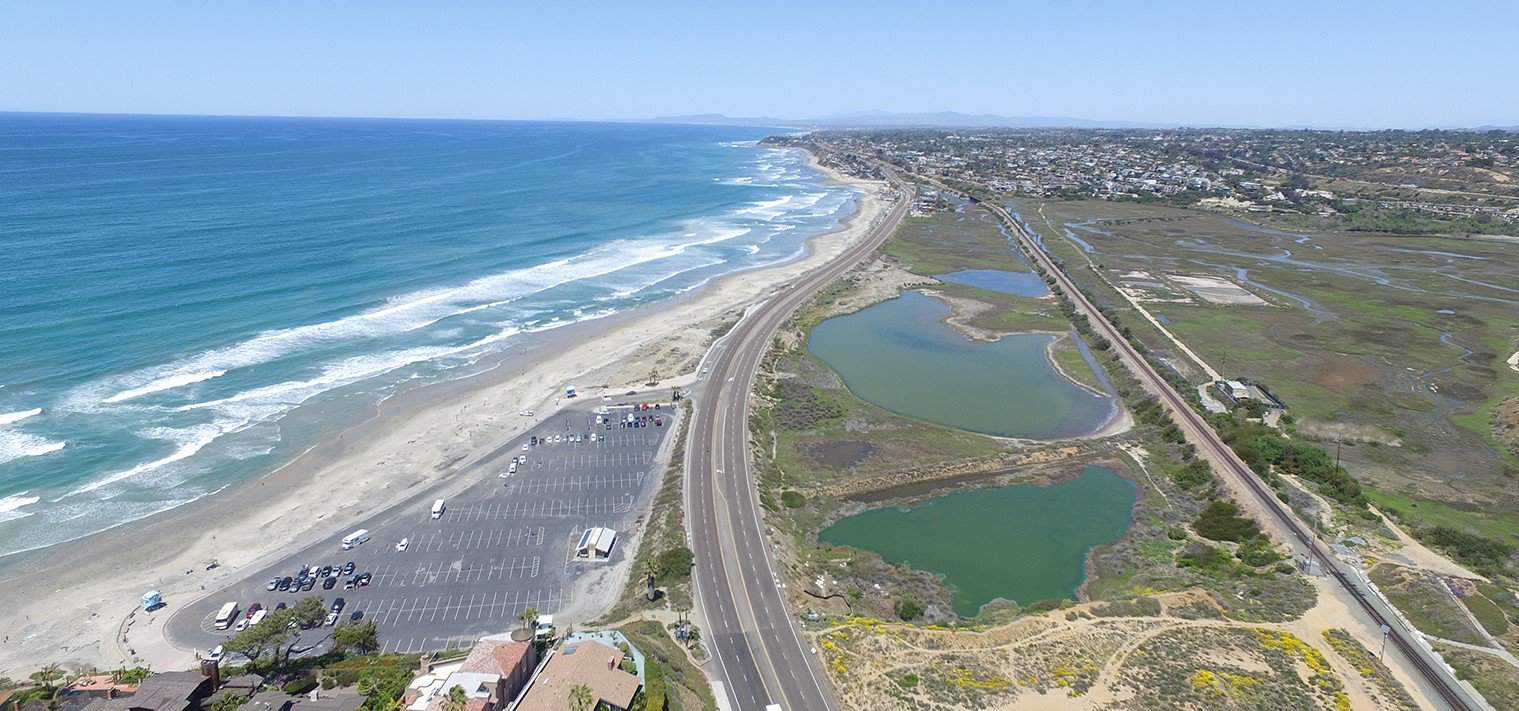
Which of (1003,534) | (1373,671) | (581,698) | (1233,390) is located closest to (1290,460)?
(1233,390)

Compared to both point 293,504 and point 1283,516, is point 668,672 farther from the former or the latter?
point 1283,516

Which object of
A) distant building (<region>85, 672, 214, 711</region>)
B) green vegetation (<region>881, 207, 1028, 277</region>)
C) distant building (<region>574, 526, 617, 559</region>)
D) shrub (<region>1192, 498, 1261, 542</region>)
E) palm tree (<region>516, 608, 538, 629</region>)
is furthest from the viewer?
green vegetation (<region>881, 207, 1028, 277</region>)

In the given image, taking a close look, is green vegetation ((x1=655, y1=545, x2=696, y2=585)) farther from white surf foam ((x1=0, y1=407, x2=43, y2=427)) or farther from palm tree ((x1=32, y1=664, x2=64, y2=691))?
white surf foam ((x1=0, y1=407, x2=43, y2=427))

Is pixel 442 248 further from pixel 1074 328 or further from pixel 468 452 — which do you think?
pixel 1074 328

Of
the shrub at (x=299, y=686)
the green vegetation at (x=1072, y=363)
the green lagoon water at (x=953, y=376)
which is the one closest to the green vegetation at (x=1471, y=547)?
the green lagoon water at (x=953, y=376)

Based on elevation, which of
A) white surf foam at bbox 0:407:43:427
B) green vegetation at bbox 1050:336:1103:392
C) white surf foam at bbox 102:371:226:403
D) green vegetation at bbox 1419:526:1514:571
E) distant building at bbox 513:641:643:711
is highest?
white surf foam at bbox 102:371:226:403

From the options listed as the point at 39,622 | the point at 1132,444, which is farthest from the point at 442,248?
the point at 1132,444

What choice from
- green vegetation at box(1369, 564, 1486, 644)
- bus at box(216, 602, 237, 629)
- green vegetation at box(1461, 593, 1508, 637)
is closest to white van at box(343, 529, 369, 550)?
bus at box(216, 602, 237, 629)
